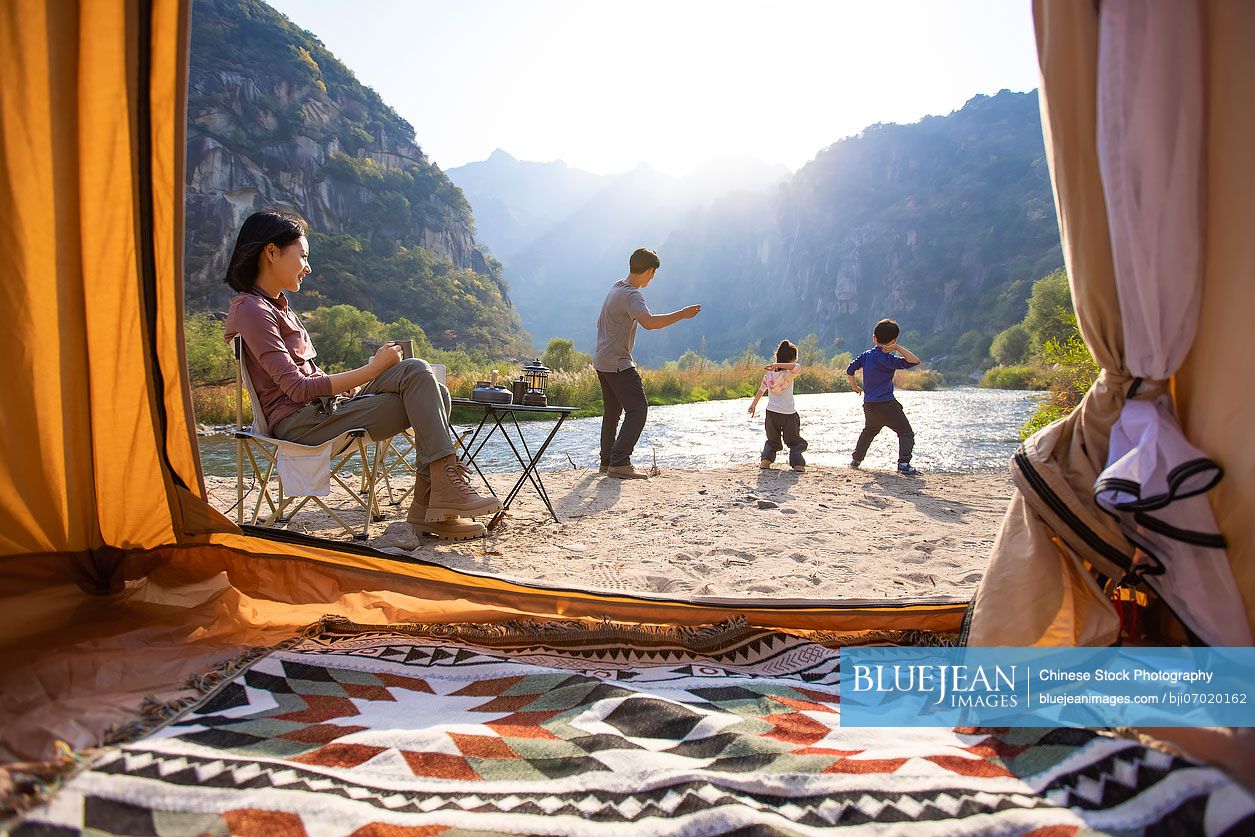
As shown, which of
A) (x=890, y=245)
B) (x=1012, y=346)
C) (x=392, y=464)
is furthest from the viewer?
(x=890, y=245)

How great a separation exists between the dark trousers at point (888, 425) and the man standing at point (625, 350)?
2443 millimetres

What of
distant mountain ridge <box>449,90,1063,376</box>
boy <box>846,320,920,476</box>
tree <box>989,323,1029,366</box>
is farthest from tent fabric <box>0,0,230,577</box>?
distant mountain ridge <box>449,90,1063,376</box>

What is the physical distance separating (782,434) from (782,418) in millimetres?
190

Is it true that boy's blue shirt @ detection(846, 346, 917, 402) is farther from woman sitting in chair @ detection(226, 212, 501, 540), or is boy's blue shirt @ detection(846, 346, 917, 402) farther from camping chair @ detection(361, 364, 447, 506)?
woman sitting in chair @ detection(226, 212, 501, 540)

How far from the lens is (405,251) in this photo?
53781mm

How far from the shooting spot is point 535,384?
4.20 metres

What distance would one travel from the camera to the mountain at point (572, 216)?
14125 cm

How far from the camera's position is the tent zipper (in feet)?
4.76

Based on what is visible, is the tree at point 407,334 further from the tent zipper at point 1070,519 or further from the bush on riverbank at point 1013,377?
the tent zipper at point 1070,519

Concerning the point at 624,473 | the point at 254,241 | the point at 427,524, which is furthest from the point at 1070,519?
the point at 624,473

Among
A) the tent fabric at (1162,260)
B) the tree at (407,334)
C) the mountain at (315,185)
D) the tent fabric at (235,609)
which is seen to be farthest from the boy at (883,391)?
the mountain at (315,185)

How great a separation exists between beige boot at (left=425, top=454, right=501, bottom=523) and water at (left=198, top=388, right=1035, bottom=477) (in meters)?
3.80

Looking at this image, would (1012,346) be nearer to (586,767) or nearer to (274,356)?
(274,356)

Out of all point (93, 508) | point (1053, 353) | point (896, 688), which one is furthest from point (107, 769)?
point (1053, 353)
